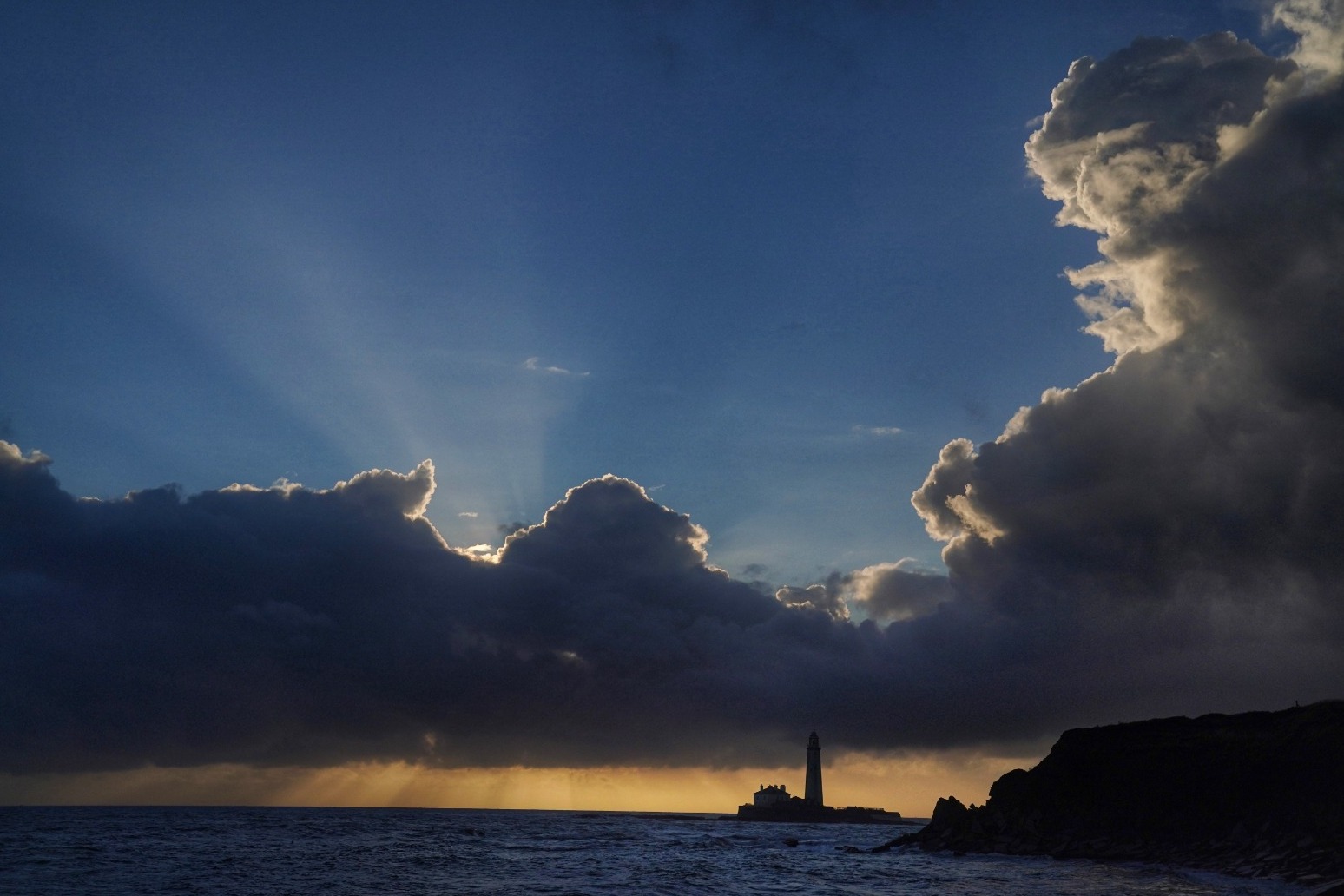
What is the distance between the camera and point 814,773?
619 feet

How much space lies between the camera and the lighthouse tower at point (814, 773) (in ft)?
601

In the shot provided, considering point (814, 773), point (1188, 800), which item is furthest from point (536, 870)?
point (814, 773)

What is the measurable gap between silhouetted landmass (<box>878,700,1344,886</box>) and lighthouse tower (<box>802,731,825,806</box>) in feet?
309

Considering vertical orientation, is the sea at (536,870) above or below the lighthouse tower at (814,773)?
below

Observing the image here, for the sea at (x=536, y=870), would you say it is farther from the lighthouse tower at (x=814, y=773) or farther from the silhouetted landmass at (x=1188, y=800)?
the lighthouse tower at (x=814, y=773)

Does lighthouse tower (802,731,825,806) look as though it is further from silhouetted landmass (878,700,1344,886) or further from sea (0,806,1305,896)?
silhouetted landmass (878,700,1344,886)

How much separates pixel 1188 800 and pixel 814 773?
12812 cm

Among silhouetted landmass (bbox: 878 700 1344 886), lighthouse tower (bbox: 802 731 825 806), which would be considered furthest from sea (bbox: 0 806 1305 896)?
lighthouse tower (bbox: 802 731 825 806)

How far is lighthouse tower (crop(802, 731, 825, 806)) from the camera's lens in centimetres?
18332

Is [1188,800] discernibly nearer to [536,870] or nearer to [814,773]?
[536,870]

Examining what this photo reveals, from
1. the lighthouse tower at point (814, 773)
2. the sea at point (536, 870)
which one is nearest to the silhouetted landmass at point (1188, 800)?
the sea at point (536, 870)

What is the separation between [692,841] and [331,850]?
50.6m

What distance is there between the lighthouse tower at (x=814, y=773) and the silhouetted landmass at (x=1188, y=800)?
9429 cm

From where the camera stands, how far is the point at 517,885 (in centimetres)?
6153
